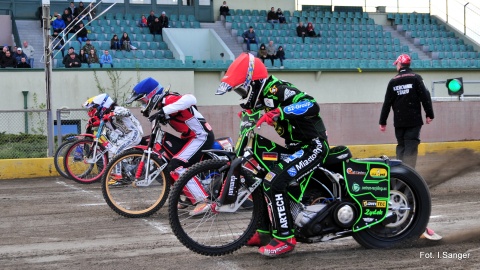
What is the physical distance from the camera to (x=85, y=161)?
1402cm

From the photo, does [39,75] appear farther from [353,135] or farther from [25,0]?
[353,135]

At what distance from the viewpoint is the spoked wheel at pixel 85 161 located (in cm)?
1390

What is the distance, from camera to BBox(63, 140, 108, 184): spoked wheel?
13.9m

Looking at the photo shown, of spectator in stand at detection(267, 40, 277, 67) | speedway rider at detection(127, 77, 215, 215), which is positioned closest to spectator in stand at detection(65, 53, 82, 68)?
spectator in stand at detection(267, 40, 277, 67)

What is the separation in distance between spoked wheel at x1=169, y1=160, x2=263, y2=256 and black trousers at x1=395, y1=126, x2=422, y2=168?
15.7ft

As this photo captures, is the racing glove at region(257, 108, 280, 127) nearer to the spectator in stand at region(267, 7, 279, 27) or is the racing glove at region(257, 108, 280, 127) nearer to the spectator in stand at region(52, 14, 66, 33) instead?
the spectator in stand at region(52, 14, 66, 33)

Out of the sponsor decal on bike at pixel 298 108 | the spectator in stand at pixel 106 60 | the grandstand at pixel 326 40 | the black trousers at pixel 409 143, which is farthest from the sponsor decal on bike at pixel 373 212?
the spectator in stand at pixel 106 60

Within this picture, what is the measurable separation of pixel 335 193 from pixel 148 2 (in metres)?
25.4

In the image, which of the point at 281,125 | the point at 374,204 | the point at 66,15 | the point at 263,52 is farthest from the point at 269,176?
the point at 263,52

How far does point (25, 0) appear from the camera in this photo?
2888 centimetres

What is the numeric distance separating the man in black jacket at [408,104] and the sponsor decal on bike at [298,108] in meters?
4.47

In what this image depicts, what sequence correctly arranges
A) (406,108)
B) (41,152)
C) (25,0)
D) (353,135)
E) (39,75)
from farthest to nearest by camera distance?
(25,0) → (39,75) → (353,135) → (41,152) → (406,108)

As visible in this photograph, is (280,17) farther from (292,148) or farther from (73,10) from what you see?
(292,148)

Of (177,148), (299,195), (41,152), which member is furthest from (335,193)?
(41,152)
